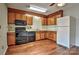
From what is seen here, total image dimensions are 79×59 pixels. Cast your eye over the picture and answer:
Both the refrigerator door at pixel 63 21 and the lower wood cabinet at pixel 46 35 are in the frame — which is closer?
the refrigerator door at pixel 63 21

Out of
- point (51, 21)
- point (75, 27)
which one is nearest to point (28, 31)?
point (51, 21)

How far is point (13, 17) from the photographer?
4.39m

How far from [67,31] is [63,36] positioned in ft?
1.05

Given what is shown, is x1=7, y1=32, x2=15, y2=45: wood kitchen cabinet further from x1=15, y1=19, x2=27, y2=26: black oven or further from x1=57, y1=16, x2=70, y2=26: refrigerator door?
x1=57, y1=16, x2=70, y2=26: refrigerator door

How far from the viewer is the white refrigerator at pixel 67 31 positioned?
161 inches

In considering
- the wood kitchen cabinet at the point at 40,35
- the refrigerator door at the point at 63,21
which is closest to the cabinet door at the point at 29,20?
the wood kitchen cabinet at the point at 40,35

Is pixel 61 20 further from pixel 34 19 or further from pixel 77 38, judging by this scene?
pixel 34 19

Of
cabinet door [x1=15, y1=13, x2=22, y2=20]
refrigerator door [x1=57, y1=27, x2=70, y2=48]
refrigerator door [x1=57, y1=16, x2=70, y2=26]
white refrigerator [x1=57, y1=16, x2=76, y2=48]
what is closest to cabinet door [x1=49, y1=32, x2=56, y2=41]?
refrigerator door [x1=57, y1=27, x2=70, y2=48]

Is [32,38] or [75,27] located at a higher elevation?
[75,27]

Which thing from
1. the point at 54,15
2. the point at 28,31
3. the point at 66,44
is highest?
the point at 54,15

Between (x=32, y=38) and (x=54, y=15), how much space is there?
140 cm

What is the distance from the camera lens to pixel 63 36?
4.37 m

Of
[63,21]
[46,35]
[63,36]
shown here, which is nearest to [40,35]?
[46,35]

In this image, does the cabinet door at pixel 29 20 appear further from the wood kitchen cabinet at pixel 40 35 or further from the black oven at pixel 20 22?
the wood kitchen cabinet at pixel 40 35
